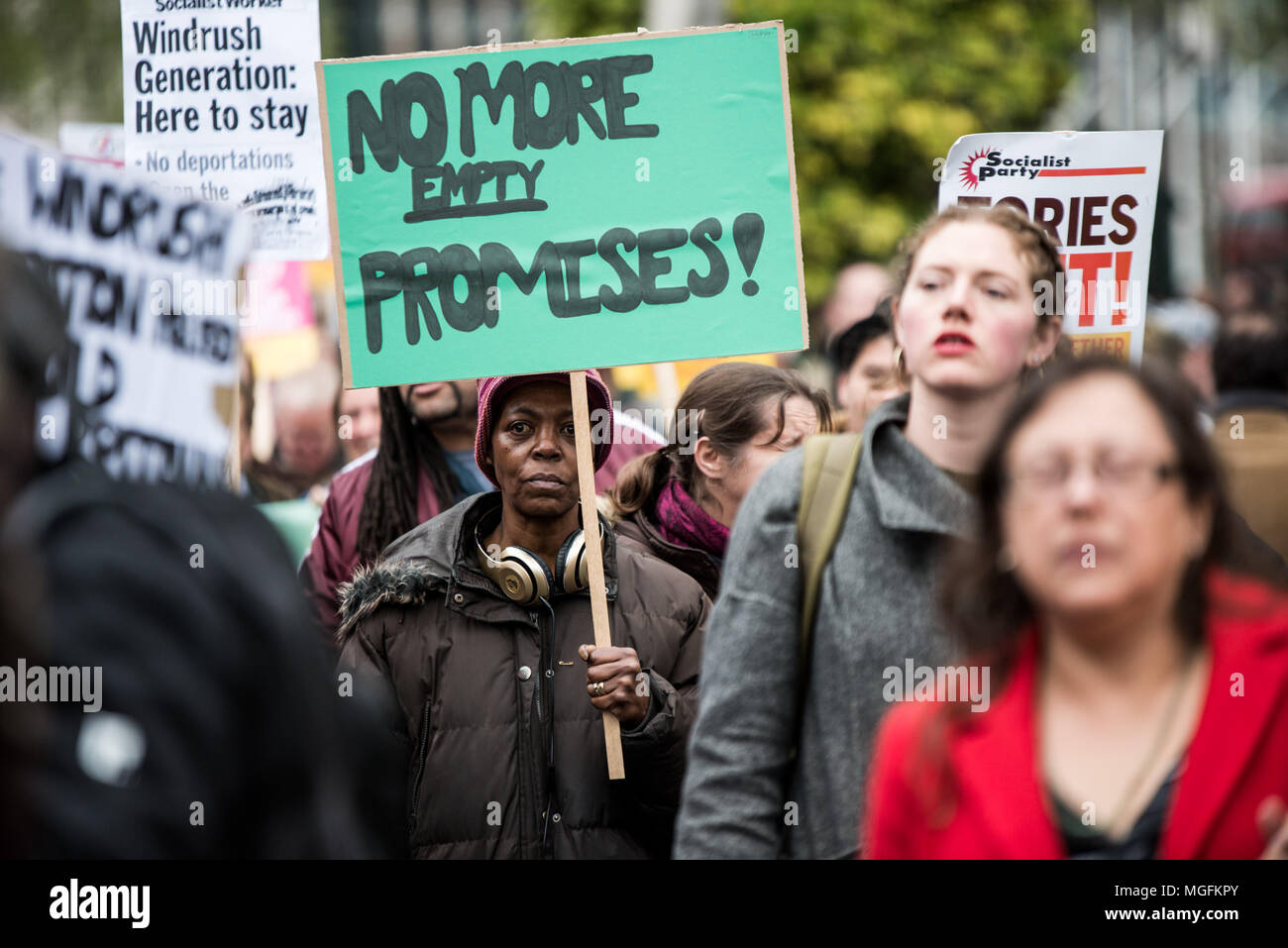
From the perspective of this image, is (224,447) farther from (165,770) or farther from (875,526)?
(165,770)

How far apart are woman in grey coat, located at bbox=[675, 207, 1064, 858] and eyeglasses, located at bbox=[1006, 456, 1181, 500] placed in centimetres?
43

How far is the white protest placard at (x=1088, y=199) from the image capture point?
4426 mm

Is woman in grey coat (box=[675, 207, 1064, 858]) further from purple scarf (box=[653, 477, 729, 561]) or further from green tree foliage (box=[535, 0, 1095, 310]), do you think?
green tree foliage (box=[535, 0, 1095, 310])

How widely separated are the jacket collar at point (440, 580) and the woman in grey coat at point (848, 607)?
39.3 inches

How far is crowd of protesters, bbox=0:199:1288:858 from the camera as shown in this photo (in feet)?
5.05

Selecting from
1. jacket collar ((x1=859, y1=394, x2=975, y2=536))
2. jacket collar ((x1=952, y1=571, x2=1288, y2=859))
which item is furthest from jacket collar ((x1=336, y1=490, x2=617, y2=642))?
jacket collar ((x1=952, y1=571, x2=1288, y2=859))

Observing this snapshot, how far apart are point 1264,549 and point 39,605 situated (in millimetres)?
2416

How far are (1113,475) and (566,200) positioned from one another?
7.03 ft

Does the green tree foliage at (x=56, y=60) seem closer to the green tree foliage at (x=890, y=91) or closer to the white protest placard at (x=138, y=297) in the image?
the green tree foliage at (x=890, y=91)
